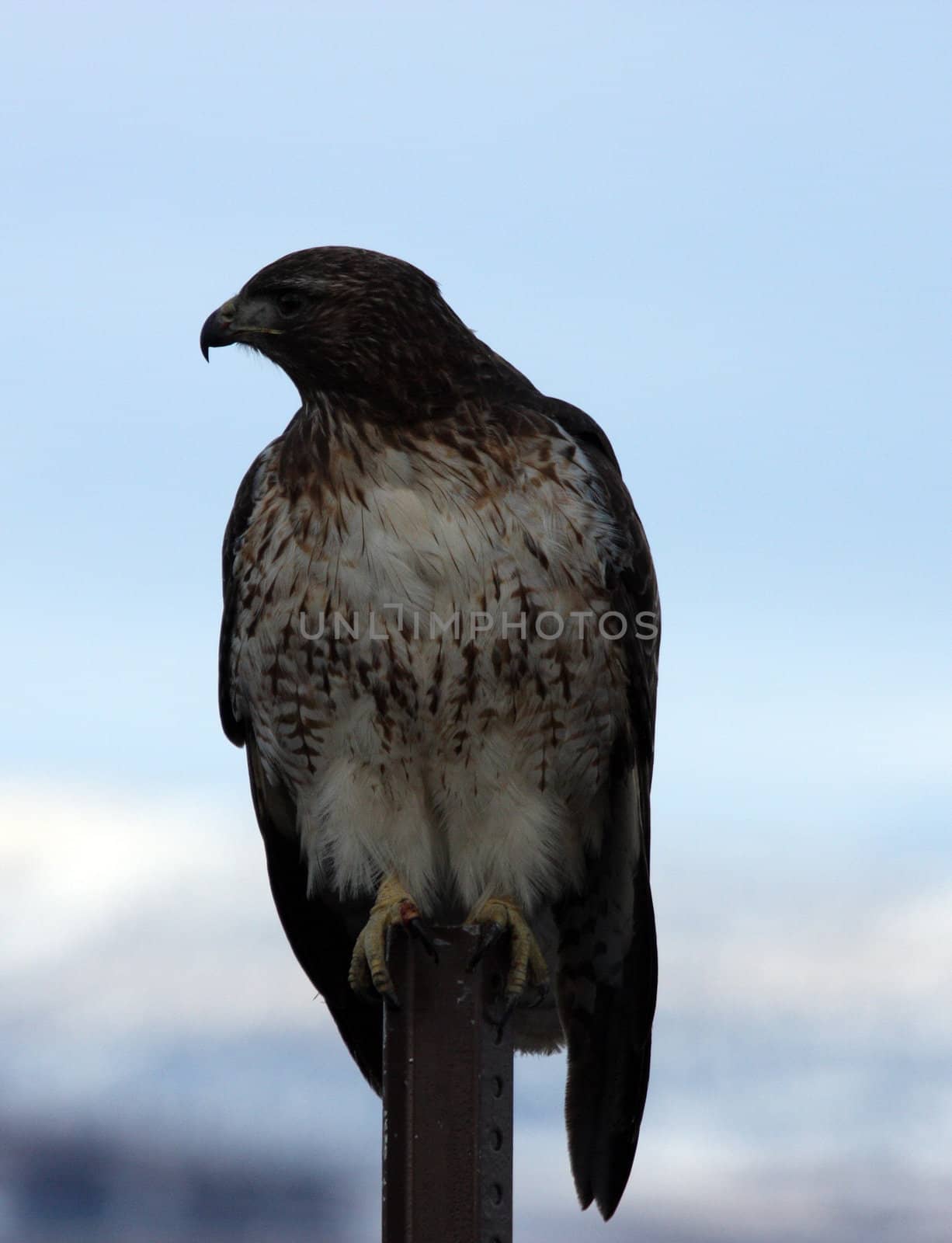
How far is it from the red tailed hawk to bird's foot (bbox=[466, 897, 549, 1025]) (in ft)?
0.04

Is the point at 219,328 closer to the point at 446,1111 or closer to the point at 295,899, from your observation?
the point at 295,899

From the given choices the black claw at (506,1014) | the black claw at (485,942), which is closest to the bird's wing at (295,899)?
the black claw at (485,942)

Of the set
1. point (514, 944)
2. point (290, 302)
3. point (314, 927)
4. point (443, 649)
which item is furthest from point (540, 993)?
point (290, 302)

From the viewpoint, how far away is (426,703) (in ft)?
18.4

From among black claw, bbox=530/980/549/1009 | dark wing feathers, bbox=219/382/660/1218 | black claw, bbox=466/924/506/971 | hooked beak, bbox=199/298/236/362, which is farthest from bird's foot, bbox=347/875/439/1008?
hooked beak, bbox=199/298/236/362

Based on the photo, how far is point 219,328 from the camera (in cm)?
593

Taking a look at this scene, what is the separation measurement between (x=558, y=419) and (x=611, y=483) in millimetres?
280

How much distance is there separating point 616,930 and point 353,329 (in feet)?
7.54

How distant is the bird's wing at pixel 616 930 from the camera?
6004mm

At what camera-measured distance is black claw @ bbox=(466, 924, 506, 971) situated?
512 centimetres

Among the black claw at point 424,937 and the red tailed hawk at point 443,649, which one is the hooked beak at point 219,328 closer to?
the red tailed hawk at point 443,649

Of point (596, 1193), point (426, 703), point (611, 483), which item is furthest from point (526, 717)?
point (596, 1193)

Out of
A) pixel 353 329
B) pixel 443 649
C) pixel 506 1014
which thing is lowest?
pixel 506 1014

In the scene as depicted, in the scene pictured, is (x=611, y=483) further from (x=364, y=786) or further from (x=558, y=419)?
(x=364, y=786)
